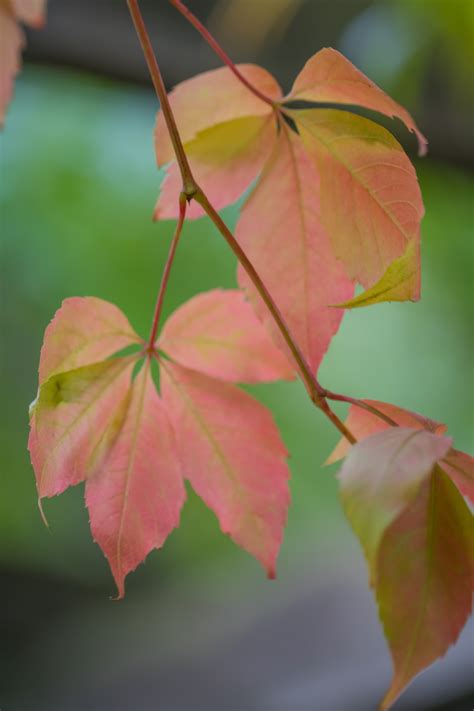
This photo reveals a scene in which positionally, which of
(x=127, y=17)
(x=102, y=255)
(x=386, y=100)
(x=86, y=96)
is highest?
(x=86, y=96)

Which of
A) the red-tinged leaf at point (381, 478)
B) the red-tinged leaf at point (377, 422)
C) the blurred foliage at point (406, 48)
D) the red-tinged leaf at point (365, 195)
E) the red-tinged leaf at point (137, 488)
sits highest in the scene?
the blurred foliage at point (406, 48)

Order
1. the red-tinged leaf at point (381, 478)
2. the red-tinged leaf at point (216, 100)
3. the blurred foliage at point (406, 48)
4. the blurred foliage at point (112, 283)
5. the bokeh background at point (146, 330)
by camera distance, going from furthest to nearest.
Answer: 1. the blurred foliage at point (112, 283)
2. the blurred foliage at point (406, 48)
3. the bokeh background at point (146, 330)
4. the red-tinged leaf at point (216, 100)
5. the red-tinged leaf at point (381, 478)

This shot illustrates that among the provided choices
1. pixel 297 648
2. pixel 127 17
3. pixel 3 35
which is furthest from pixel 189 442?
pixel 297 648

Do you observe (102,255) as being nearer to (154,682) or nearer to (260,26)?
(260,26)

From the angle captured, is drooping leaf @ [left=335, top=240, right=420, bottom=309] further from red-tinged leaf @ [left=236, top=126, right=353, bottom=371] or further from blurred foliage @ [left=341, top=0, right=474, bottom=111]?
blurred foliage @ [left=341, top=0, right=474, bottom=111]

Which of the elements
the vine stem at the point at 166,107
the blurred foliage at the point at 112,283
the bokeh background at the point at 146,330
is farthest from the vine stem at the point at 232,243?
the blurred foliage at the point at 112,283

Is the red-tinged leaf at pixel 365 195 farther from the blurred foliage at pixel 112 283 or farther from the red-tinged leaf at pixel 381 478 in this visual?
the blurred foliage at pixel 112 283

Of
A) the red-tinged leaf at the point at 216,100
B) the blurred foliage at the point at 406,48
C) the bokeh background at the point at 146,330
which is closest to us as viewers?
the red-tinged leaf at the point at 216,100
